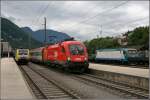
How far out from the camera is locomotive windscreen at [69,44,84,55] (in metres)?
27.0

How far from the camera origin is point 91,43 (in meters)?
115

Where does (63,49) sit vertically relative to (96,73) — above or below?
above

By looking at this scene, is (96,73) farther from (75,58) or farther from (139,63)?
(139,63)

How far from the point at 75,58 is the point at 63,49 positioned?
157 cm

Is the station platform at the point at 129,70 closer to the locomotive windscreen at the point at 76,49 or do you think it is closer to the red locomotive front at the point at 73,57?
the red locomotive front at the point at 73,57

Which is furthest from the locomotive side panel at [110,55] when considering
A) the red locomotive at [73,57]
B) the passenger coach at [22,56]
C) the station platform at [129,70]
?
the red locomotive at [73,57]

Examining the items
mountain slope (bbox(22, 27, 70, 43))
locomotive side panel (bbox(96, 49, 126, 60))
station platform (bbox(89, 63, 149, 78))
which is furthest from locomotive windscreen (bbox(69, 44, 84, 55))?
mountain slope (bbox(22, 27, 70, 43))

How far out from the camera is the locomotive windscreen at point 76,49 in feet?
88.7

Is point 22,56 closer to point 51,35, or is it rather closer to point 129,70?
point 51,35

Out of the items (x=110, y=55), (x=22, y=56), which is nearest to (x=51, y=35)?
(x=22, y=56)

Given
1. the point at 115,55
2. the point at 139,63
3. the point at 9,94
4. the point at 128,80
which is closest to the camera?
the point at 9,94

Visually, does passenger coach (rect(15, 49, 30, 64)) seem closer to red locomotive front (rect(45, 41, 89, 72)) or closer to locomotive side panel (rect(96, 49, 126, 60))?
locomotive side panel (rect(96, 49, 126, 60))

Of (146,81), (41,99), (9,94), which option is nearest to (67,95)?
(41,99)

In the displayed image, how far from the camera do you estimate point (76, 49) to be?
27250 millimetres
